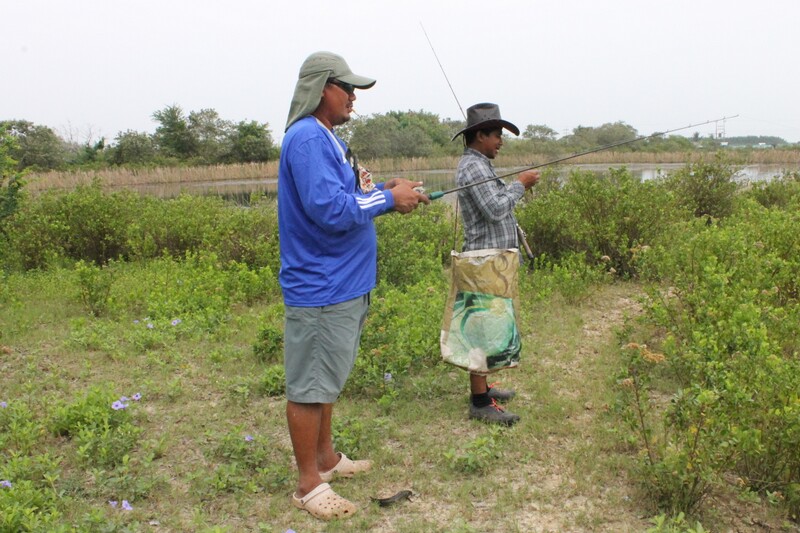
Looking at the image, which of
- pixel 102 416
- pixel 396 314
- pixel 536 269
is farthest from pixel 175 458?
pixel 536 269

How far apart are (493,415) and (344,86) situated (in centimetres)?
187

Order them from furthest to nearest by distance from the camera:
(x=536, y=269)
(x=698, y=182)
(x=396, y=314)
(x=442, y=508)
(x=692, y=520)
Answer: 1. (x=698, y=182)
2. (x=536, y=269)
3. (x=396, y=314)
4. (x=442, y=508)
5. (x=692, y=520)

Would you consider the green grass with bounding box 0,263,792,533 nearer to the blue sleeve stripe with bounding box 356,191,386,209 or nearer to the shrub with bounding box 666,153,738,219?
the blue sleeve stripe with bounding box 356,191,386,209

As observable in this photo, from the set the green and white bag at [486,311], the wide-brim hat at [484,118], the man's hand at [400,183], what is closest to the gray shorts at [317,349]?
the man's hand at [400,183]

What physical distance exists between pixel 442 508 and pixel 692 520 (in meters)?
0.98

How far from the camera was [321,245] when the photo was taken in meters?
2.67

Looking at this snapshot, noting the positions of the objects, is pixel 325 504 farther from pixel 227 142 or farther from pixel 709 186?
pixel 227 142

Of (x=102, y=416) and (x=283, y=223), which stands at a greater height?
(x=283, y=223)

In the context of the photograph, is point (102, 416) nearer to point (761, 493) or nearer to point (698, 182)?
point (761, 493)

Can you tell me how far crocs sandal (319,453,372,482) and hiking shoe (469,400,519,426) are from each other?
739mm

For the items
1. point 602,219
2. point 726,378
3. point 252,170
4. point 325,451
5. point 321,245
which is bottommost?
point 325,451

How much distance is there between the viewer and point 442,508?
289cm

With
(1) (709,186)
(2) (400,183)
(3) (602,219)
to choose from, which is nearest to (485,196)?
(2) (400,183)

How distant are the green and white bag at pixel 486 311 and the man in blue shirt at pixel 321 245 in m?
0.75
